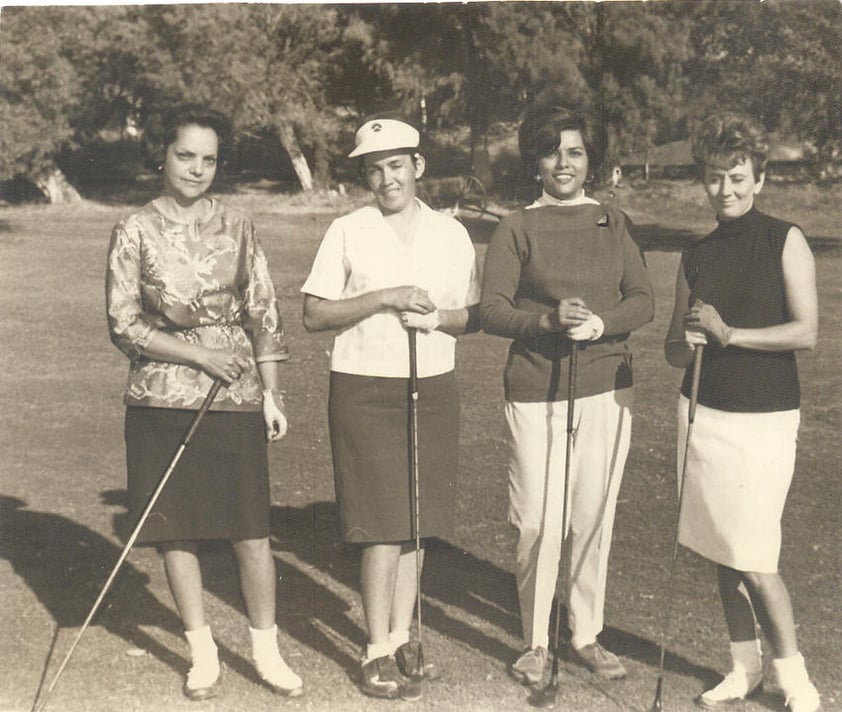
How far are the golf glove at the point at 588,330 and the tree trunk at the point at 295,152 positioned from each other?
2.37 m

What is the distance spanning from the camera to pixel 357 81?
443 centimetres

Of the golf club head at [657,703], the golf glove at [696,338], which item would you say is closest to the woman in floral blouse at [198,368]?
the golf club head at [657,703]

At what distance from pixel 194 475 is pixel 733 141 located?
178 cm

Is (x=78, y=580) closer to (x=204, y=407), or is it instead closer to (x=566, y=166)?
(x=204, y=407)

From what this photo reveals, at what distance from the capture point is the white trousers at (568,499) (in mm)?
3172

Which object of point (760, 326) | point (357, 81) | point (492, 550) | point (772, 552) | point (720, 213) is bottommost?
point (492, 550)

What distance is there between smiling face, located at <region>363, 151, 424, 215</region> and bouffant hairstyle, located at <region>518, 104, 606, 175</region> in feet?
1.04

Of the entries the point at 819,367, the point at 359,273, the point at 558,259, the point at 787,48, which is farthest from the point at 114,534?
the point at 819,367

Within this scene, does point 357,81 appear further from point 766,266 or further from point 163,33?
point 766,266

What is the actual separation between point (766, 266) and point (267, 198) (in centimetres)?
286

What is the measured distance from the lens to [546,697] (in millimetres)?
3146

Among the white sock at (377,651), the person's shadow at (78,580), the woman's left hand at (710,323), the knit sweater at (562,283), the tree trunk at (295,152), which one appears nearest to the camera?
the woman's left hand at (710,323)

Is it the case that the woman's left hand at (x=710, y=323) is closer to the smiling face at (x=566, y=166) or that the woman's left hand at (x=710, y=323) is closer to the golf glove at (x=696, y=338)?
the golf glove at (x=696, y=338)

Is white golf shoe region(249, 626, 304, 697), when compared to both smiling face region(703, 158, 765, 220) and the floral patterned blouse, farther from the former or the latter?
smiling face region(703, 158, 765, 220)
